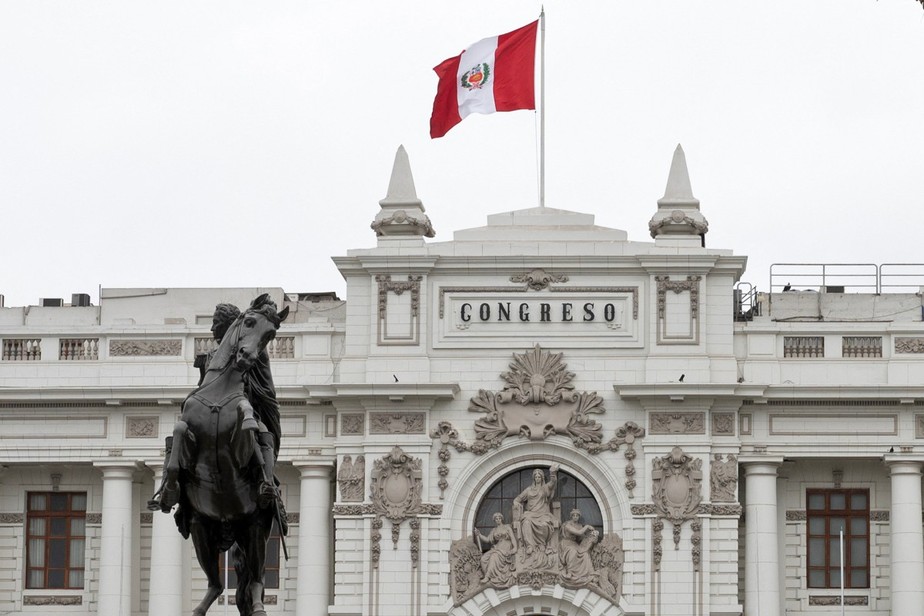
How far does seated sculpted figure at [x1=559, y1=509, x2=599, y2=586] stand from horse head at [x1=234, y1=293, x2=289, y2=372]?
32354mm

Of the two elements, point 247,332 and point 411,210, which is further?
point 411,210

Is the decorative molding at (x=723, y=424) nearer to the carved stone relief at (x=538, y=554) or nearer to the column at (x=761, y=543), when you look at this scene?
the column at (x=761, y=543)

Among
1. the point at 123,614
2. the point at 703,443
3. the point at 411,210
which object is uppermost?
the point at 411,210

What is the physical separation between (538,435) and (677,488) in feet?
11.6

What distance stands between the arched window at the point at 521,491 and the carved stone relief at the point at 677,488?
1.60 meters

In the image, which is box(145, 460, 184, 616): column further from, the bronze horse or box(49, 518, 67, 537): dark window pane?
the bronze horse

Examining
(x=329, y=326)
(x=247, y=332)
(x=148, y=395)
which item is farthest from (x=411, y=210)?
(x=247, y=332)

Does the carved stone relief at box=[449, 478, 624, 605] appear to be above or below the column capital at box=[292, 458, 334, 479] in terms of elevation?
below

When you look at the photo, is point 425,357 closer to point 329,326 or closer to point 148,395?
point 329,326

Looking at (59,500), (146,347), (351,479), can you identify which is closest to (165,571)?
(59,500)

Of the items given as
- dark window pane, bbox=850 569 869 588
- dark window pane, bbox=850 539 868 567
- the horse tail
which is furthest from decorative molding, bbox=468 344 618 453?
the horse tail

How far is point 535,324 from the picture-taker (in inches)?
2349

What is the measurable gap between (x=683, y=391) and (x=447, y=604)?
754 centimetres

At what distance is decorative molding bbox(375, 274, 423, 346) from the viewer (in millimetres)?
59750
